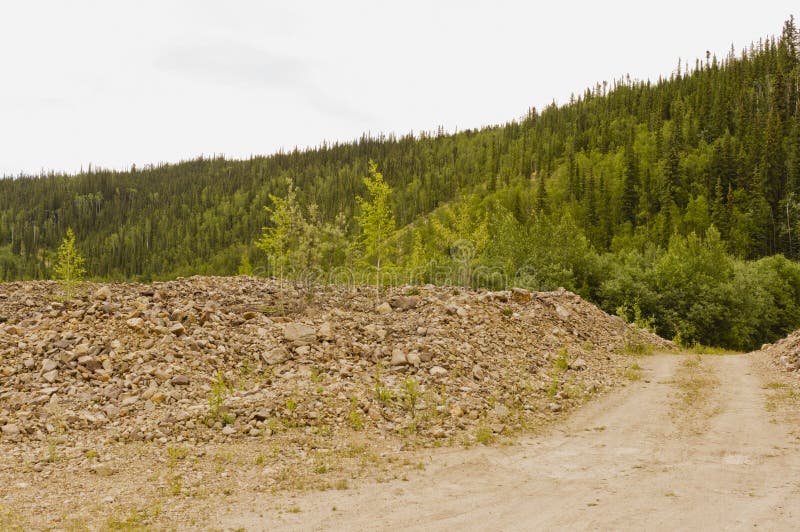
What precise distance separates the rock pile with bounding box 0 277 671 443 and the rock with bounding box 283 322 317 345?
7 cm

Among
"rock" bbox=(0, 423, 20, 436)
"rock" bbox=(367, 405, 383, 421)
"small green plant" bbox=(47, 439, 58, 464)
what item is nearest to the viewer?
"small green plant" bbox=(47, 439, 58, 464)

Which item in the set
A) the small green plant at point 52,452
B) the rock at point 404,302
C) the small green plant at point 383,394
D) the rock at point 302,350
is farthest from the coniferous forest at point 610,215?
the small green plant at point 52,452

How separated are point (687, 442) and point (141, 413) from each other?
46.8 ft

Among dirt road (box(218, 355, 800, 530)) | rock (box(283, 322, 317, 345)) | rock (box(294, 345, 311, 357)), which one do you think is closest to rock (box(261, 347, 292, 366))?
rock (box(294, 345, 311, 357))

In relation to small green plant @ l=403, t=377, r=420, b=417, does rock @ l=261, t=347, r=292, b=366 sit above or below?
above

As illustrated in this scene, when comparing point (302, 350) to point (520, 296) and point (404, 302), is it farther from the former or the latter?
point (520, 296)

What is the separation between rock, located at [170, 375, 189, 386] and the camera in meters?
13.9

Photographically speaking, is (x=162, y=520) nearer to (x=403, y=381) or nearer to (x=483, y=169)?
(x=403, y=381)

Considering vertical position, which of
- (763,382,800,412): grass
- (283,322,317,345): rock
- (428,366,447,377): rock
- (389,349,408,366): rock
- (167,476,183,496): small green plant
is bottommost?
(763,382,800,412): grass

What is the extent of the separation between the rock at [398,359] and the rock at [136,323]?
887 cm

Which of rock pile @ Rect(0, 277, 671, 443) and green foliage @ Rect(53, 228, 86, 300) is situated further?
green foliage @ Rect(53, 228, 86, 300)

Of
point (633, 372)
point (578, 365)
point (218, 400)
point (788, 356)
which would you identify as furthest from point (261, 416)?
point (788, 356)

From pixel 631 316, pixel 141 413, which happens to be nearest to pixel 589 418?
pixel 141 413

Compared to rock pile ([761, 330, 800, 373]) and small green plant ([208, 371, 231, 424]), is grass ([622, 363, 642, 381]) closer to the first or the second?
rock pile ([761, 330, 800, 373])
